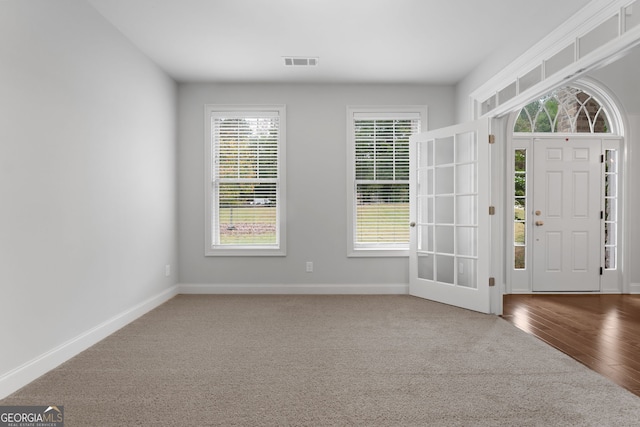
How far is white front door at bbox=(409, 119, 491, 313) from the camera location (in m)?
4.25

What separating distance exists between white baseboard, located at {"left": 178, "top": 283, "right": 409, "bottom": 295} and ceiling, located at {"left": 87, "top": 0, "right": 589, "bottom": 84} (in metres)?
2.76

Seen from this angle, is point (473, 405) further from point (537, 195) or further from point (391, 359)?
point (537, 195)

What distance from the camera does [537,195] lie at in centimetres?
529

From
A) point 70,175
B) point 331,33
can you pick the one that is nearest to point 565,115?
point 331,33

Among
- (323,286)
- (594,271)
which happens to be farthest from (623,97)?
(323,286)

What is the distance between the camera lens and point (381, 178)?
5.27m

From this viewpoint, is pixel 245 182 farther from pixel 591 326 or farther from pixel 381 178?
pixel 591 326

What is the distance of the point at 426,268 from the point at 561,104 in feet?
9.94

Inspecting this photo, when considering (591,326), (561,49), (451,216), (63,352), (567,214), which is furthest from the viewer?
(567,214)

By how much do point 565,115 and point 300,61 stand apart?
379 cm

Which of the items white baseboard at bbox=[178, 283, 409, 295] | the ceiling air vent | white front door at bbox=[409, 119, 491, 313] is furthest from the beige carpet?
the ceiling air vent

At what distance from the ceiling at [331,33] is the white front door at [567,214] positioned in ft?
5.93

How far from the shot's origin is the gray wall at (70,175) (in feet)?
7.86

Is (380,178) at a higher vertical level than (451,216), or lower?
higher
